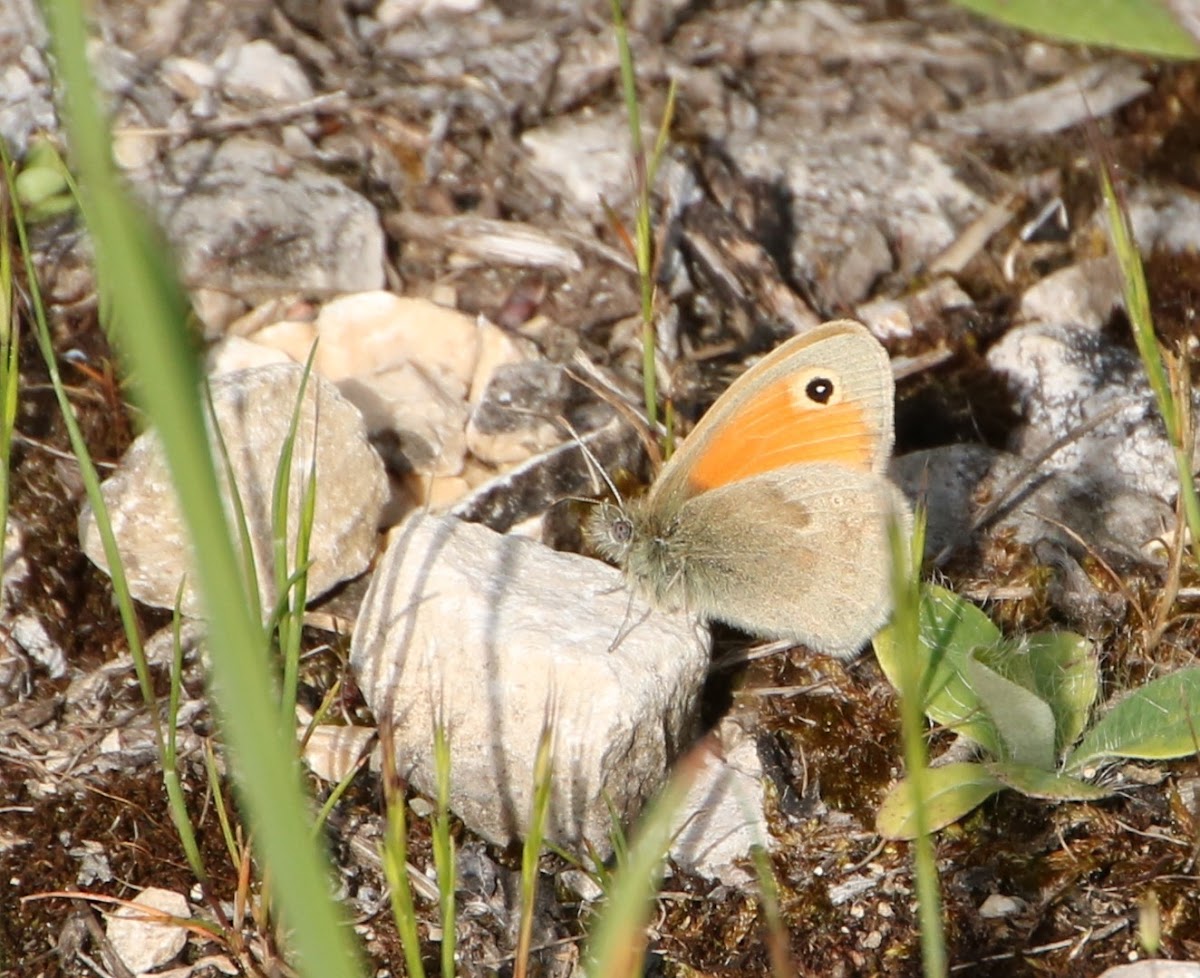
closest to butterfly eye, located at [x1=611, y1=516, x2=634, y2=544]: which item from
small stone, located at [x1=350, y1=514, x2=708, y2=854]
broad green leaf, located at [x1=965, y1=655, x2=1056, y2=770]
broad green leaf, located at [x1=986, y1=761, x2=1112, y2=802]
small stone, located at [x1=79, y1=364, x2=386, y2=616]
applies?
small stone, located at [x1=350, y1=514, x2=708, y2=854]

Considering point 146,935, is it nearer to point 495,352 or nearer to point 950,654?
point 950,654

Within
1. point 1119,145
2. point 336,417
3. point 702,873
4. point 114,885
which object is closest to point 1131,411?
point 1119,145

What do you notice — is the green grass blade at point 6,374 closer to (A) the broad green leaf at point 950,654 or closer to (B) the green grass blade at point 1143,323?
(A) the broad green leaf at point 950,654

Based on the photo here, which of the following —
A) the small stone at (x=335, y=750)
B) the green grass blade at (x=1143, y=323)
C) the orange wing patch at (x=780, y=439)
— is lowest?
the small stone at (x=335, y=750)

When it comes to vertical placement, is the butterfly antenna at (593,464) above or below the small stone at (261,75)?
below

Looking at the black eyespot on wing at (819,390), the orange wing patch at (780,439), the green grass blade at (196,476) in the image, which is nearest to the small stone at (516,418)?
the orange wing patch at (780,439)

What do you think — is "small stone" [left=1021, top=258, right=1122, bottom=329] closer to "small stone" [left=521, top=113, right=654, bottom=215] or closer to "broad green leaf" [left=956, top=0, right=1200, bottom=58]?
"small stone" [left=521, top=113, right=654, bottom=215]

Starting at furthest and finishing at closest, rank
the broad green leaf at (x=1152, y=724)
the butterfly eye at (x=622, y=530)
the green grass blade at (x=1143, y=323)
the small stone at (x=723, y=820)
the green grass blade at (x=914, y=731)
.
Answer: the butterfly eye at (x=622, y=530) → the small stone at (x=723, y=820) → the broad green leaf at (x=1152, y=724) → the green grass blade at (x=1143, y=323) → the green grass blade at (x=914, y=731)
